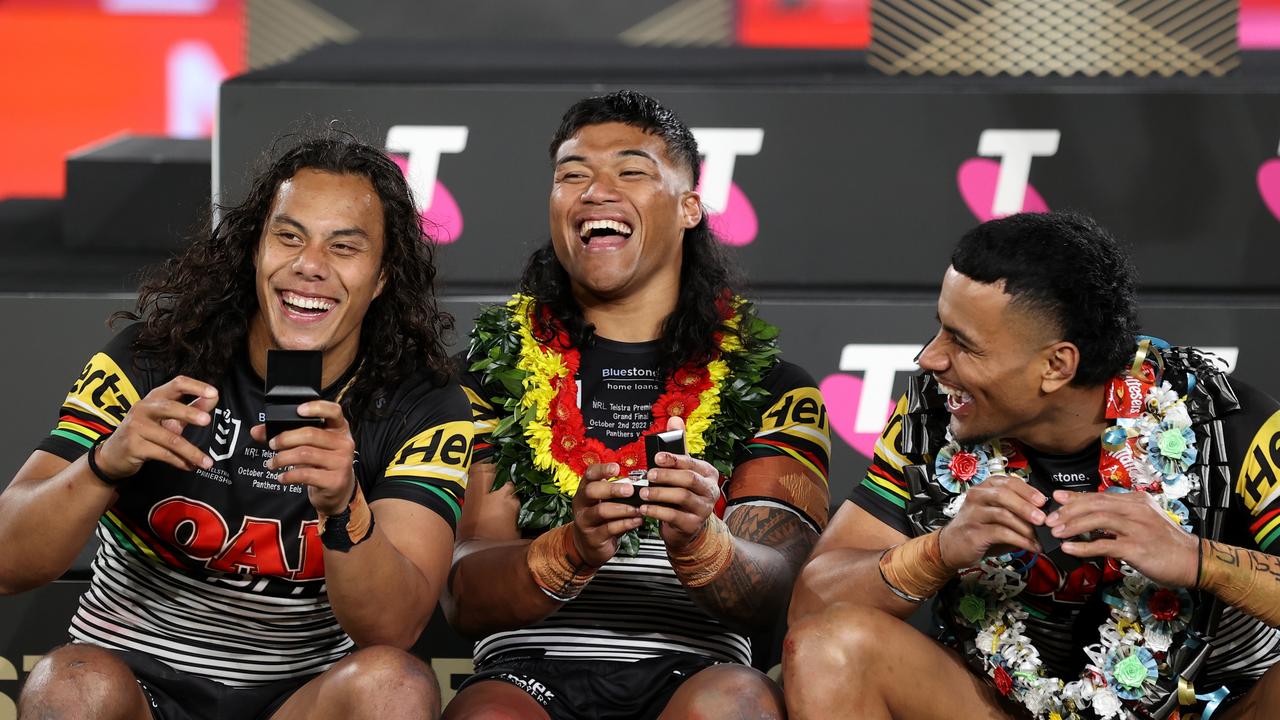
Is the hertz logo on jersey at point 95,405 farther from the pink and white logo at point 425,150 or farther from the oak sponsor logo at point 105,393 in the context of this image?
the pink and white logo at point 425,150

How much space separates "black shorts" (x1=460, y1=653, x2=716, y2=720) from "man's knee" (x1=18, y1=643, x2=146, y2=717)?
0.63 metres

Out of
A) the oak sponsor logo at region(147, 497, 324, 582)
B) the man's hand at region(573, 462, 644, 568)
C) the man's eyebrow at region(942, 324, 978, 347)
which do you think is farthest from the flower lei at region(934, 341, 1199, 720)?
the oak sponsor logo at region(147, 497, 324, 582)

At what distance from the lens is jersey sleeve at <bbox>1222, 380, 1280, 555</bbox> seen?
2.50 m

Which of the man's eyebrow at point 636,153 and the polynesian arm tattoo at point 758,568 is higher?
the man's eyebrow at point 636,153

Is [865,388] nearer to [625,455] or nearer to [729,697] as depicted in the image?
[625,455]

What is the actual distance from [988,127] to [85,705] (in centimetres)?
Answer: 263

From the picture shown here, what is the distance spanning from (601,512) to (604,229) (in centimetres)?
→ 77

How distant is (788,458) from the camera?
293 cm

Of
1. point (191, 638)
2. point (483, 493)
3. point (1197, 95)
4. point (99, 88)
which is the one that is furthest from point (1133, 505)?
point (99, 88)

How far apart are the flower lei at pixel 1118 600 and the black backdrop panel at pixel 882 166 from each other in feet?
4.39

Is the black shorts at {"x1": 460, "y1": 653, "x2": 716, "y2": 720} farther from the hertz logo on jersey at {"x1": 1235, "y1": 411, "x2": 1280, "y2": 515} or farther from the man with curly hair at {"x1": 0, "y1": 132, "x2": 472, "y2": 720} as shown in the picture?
the hertz logo on jersey at {"x1": 1235, "y1": 411, "x2": 1280, "y2": 515}

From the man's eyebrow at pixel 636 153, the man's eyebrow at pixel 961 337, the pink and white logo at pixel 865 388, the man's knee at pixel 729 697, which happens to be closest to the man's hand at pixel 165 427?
the man's knee at pixel 729 697

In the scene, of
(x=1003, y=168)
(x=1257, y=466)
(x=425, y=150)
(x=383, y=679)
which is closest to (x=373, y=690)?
(x=383, y=679)

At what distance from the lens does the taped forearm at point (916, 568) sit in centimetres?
248
